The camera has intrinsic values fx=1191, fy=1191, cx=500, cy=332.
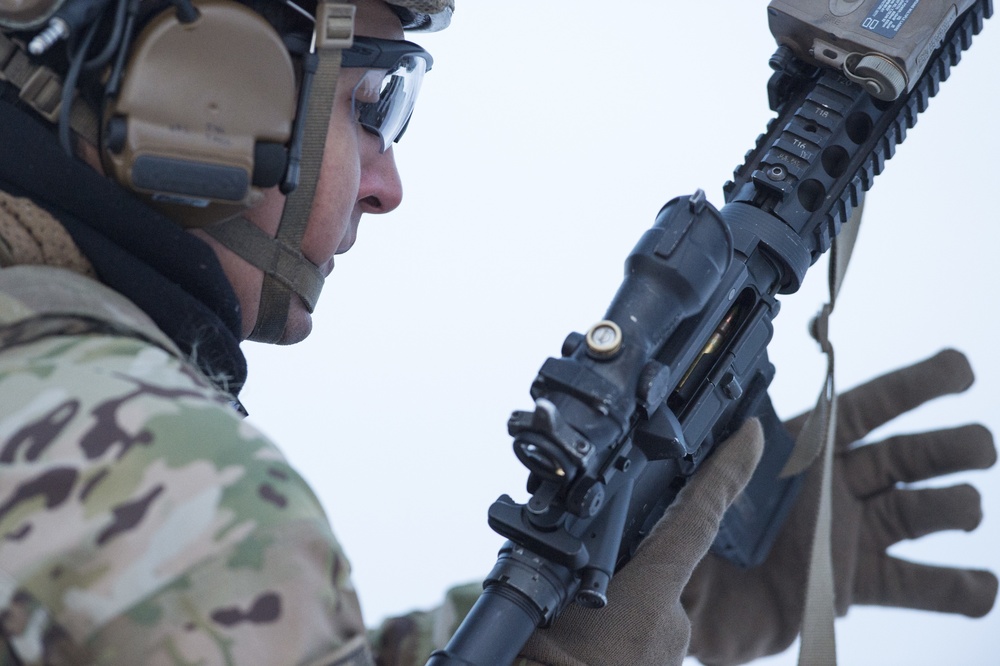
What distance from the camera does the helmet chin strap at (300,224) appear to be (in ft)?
4.10

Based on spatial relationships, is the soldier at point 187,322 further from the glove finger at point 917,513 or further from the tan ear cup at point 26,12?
the glove finger at point 917,513

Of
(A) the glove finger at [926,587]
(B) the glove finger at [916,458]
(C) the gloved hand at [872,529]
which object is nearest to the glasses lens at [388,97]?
(C) the gloved hand at [872,529]

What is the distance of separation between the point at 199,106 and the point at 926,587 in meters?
1.46

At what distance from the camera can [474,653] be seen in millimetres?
1248

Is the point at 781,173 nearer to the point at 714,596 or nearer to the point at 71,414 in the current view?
the point at 714,596

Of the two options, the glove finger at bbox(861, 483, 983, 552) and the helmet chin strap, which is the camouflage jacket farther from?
the glove finger at bbox(861, 483, 983, 552)

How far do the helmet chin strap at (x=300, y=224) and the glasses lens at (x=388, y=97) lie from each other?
11 centimetres

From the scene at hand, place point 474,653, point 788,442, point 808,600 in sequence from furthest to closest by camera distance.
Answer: point 788,442, point 808,600, point 474,653

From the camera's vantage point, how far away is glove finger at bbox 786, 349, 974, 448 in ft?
6.57

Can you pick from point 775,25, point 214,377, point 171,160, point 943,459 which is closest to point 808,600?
point 943,459

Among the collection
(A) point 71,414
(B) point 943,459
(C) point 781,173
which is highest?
(C) point 781,173

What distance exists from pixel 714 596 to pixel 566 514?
713 millimetres

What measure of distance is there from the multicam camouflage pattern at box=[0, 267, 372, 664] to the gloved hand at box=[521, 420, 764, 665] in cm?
49

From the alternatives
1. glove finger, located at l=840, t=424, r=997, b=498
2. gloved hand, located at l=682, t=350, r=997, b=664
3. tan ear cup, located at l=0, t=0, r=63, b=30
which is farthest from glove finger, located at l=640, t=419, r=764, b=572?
tan ear cup, located at l=0, t=0, r=63, b=30
